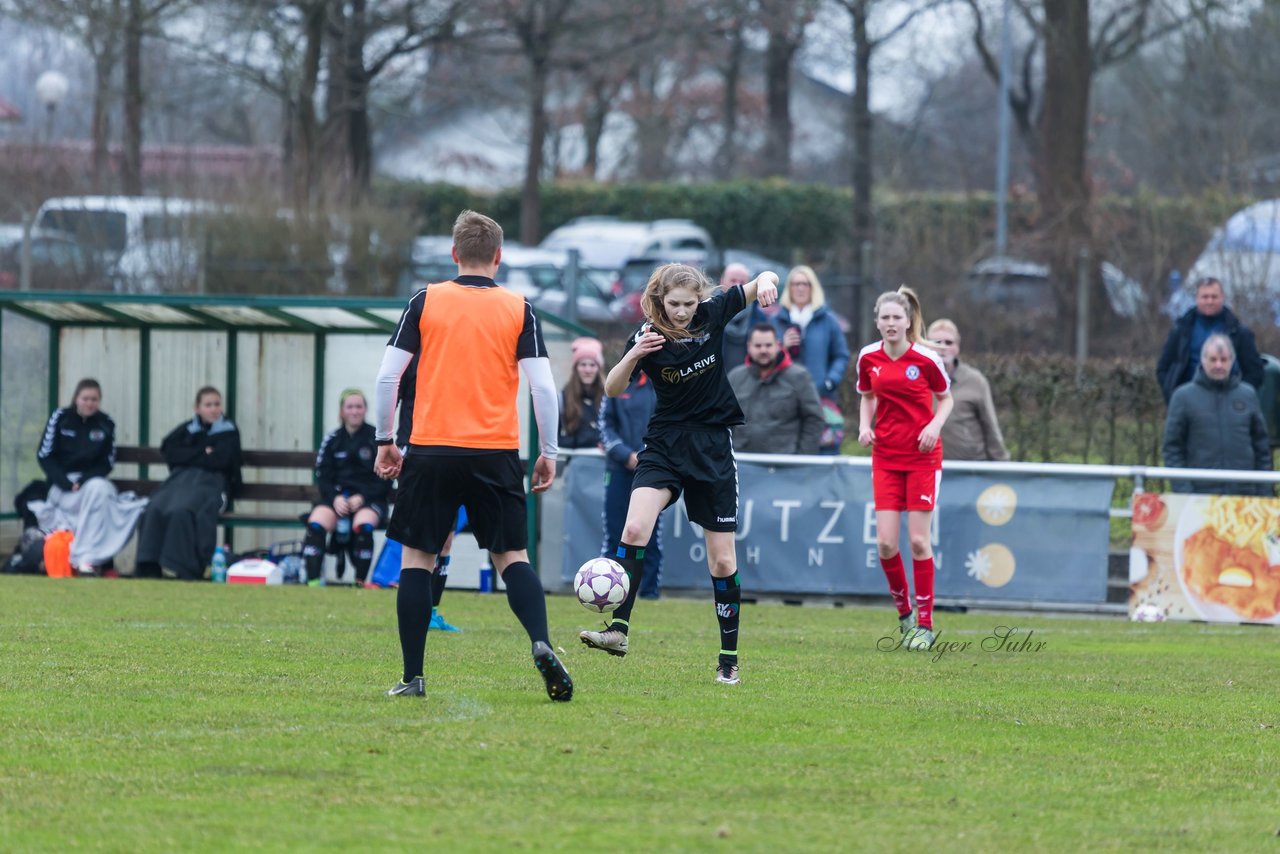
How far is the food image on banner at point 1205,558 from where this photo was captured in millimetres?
13031

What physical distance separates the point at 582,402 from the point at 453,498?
289 inches

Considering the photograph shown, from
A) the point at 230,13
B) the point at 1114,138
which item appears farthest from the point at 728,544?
the point at 1114,138

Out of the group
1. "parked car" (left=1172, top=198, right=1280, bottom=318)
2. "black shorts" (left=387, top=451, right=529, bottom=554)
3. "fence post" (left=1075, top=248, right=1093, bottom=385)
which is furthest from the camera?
"fence post" (left=1075, top=248, right=1093, bottom=385)

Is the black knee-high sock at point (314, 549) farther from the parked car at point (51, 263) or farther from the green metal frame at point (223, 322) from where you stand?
the parked car at point (51, 263)

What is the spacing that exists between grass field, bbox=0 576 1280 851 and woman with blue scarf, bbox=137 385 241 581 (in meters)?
4.65

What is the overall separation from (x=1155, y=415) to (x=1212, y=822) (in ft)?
37.3

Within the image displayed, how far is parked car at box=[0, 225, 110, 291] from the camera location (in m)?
22.2

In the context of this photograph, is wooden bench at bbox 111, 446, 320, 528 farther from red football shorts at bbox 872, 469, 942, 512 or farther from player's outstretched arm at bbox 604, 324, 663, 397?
player's outstretched arm at bbox 604, 324, 663, 397

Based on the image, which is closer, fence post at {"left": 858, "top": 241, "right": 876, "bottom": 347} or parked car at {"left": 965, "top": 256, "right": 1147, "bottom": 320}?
fence post at {"left": 858, "top": 241, "right": 876, "bottom": 347}

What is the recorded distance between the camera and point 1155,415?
53.7ft

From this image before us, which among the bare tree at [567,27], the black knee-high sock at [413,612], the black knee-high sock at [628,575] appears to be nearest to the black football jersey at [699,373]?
the black knee-high sock at [628,575]

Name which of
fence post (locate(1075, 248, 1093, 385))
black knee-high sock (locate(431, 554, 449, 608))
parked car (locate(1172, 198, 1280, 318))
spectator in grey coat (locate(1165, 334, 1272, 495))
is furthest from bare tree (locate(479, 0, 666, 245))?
black knee-high sock (locate(431, 554, 449, 608))

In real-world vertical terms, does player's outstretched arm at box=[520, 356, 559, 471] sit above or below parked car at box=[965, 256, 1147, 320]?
below

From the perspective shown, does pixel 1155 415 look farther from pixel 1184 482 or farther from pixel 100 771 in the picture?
pixel 100 771
